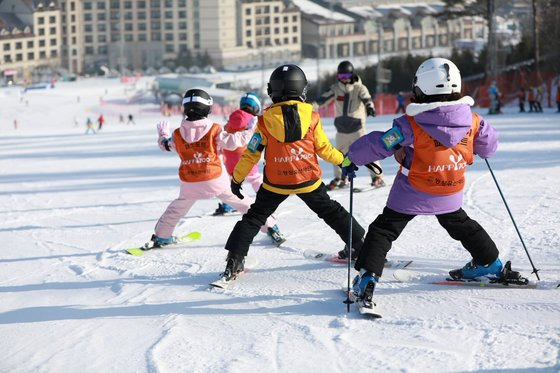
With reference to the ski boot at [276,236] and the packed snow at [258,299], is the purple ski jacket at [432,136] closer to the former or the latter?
the packed snow at [258,299]

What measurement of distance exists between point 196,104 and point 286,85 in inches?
51.4

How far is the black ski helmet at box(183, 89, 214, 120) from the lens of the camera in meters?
6.91

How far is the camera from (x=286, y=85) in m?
5.76

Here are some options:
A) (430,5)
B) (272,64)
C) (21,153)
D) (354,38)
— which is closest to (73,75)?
(272,64)

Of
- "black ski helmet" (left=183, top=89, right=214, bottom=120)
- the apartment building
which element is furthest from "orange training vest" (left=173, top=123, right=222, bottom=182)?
the apartment building

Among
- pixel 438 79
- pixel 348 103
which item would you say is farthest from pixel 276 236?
pixel 348 103

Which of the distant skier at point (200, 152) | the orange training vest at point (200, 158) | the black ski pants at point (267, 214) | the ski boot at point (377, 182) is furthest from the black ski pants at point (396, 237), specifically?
the ski boot at point (377, 182)

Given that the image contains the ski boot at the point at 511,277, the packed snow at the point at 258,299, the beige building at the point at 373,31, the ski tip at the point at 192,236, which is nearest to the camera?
the packed snow at the point at 258,299

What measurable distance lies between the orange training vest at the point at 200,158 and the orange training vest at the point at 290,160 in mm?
1223

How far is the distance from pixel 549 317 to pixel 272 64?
8827 cm

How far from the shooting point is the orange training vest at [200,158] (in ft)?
23.1

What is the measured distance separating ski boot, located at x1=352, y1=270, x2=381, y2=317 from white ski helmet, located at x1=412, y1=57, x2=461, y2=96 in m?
0.99

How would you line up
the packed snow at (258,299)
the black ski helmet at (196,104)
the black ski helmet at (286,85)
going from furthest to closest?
the black ski helmet at (196,104)
the black ski helmet at (286,85)
the packed snow at (258,299)

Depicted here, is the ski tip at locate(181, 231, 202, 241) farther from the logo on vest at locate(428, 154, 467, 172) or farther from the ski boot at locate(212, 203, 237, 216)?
the logo on vest at locate(428, 154, 467, 172)
